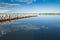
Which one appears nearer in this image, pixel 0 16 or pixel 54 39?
pixel 54 39

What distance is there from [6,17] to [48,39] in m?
12.2

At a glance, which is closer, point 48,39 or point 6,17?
point 48,39

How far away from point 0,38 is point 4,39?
0.30m

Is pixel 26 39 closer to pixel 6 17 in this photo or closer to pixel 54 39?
pixel 54 39

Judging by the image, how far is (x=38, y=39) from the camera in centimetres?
679

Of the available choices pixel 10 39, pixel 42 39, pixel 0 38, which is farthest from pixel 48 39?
pixel 0 38

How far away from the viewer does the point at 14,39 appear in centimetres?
670

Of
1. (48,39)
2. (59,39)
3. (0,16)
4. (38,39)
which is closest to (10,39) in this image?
(38,39)

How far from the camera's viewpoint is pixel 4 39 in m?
6.68

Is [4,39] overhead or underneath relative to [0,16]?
overhead

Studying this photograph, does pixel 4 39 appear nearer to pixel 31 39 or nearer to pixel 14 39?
pixel 14 39

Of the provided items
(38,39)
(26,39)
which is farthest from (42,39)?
(26,39)

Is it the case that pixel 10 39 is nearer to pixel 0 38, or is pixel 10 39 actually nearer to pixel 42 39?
pixel 0 38

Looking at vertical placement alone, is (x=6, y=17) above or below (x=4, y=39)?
below
